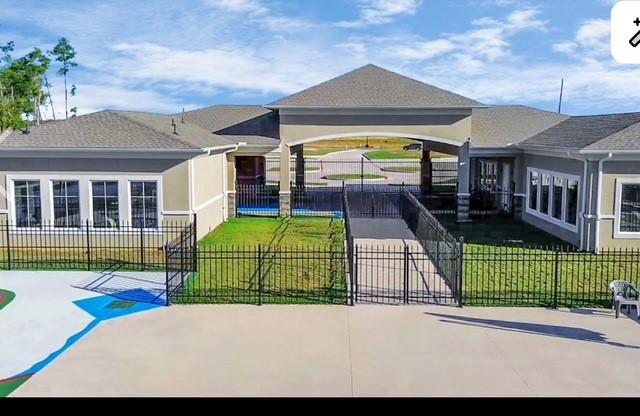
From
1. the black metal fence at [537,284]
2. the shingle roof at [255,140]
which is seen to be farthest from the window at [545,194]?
the shingle roof at [255,140]

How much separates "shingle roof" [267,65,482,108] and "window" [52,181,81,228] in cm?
920

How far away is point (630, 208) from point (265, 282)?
11.5m

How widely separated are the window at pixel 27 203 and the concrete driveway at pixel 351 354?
9.13 metres

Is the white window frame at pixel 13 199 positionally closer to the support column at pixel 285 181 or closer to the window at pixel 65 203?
the window at pixel 65 203

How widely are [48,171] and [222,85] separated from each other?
8.86 meters

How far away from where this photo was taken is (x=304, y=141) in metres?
24.9

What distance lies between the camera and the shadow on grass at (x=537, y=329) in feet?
33.3

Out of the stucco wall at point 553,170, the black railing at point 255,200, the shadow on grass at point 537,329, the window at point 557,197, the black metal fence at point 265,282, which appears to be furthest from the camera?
the black railing at point 255,200

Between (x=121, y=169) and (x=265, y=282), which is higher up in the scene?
(x=121, y=169)

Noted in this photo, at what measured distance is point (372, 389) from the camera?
26.1ft

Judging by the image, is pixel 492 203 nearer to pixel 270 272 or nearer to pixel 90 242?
pixel 270 272

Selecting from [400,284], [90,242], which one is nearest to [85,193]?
[90,242]

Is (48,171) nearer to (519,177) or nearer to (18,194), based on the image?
(18,194)

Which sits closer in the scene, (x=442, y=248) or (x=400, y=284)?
(x=400, y=284)
